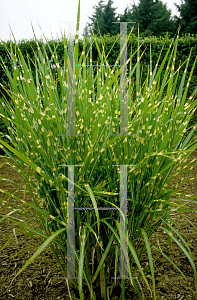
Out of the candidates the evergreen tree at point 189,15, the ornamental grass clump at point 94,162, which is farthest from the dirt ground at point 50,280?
the evergreen tree at point 189,15

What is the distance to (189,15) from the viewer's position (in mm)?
19906

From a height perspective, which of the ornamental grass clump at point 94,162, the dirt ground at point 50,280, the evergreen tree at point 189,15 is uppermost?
the evergreen tree at point 189,15

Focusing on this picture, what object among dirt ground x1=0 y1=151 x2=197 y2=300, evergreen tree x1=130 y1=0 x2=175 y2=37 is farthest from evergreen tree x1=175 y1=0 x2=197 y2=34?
dirt ground x1=0 y1=151 x2=197 y2=300

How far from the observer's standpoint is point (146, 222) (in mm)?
1215

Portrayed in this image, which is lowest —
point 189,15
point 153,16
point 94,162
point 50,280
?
point 50,280

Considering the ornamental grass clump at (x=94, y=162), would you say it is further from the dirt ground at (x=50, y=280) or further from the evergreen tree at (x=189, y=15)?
the evergreen tree at (x=189, y=15)

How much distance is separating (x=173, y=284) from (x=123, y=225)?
715 millimetres

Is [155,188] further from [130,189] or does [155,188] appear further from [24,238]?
[24,238]

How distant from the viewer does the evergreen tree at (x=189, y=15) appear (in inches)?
763

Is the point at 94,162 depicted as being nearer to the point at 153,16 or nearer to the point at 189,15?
the point at 189,15

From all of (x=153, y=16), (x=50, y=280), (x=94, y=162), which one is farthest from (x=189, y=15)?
(x=50, y=280)

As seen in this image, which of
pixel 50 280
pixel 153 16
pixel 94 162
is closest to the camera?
pixel 94 162

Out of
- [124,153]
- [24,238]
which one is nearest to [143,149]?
[124,153]

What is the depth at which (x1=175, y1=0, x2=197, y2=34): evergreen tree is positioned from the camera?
1939 cm
